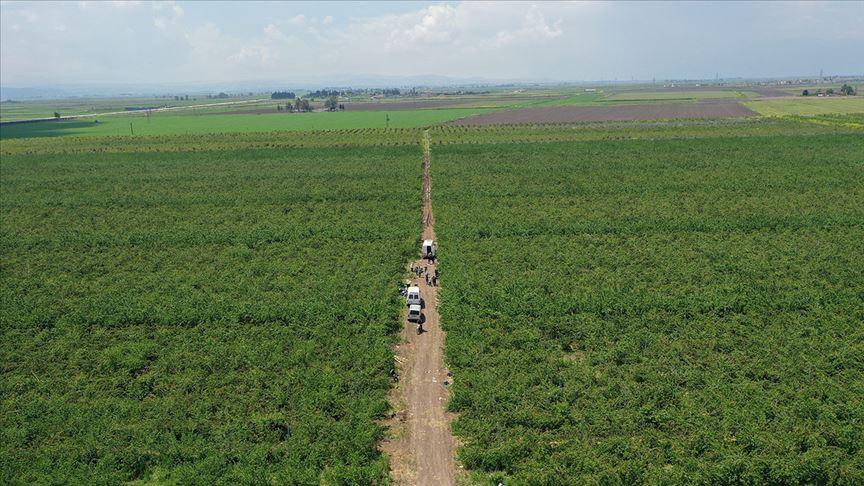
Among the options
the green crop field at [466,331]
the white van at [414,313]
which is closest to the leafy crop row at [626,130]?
the green crop field at [466,331]

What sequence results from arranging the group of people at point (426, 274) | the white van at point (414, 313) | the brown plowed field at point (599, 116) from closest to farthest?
the white van at point (414, 313) < the group of people at point (426, 274) < the brown plowed field at point (599, 116)

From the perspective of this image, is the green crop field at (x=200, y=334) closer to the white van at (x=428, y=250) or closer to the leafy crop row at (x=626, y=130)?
the white van at (x=428, y=250)

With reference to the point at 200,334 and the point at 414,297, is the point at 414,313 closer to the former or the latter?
the point at 414,297

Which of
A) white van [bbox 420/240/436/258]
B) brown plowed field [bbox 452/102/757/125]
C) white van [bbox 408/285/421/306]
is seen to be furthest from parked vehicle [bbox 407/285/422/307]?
brown plowed field [bbox 452/102/757/125]

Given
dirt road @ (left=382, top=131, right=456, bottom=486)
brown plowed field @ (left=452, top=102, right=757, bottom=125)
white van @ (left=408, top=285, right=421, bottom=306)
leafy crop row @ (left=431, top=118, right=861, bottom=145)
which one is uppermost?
brown plowed field @ (left=452, top=102, right=757, bottom=125)

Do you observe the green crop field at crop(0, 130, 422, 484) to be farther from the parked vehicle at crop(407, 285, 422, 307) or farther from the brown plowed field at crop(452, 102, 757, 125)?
the brown plowed field at crop(452, 102, 757, 125)

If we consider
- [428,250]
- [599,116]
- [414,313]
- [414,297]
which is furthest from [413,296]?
[599,116]
